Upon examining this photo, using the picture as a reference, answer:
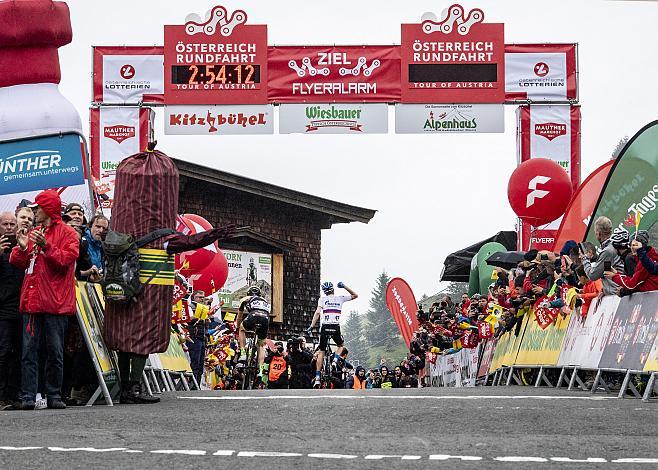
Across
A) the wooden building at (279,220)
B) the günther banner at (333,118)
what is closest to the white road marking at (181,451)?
the günther banner at (333,118)

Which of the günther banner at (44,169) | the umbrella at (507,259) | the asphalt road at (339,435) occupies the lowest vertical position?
the asphalt road at (339,435)

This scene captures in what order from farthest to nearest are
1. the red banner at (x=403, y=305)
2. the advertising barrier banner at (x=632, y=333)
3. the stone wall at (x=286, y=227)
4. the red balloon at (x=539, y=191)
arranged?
the red banner at (x=403, y=305) → the stone wall at (x=286, y=227) → the red balloon at (x=539, y=191) → the advertising barrier banner at (x=632, y=333)

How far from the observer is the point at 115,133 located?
29.3 m

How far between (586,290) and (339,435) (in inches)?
316

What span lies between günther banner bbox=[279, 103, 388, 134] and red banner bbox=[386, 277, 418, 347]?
11659mm

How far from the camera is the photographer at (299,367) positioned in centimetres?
2348

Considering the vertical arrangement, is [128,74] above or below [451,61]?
below

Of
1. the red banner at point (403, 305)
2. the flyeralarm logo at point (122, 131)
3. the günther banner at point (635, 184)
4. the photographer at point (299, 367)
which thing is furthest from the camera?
the red banner at point (403, 305)

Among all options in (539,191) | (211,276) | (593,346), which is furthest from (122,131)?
(593,346)

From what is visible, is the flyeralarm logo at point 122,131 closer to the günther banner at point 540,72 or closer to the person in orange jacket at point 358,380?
the person in orange jacket at point 358,380

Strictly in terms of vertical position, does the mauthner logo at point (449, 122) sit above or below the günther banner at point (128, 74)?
below

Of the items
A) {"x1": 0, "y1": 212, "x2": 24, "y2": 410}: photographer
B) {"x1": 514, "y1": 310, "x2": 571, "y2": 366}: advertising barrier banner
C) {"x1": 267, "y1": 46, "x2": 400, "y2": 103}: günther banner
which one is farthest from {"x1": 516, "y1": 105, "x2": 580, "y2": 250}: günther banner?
{"x1": 0, "y1": 212, "x2": 24, "y2": 410}: photographer

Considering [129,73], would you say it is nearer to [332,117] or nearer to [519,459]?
[332,117]

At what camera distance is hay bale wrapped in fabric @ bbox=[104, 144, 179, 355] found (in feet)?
35.2
